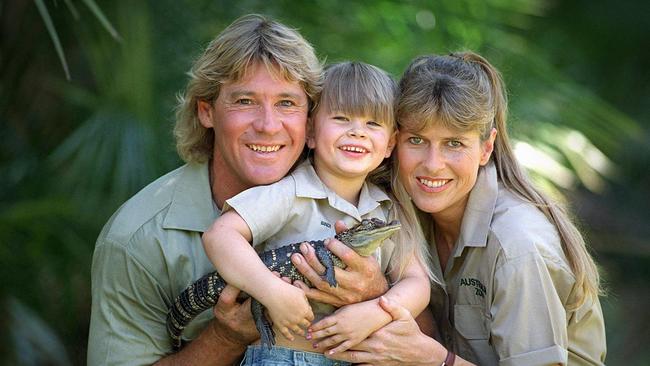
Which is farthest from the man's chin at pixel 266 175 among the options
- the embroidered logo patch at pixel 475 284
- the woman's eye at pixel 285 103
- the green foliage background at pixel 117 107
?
the green foliage background at pixel 117 107

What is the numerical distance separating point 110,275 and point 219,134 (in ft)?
2.50

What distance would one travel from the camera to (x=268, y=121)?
4.07m

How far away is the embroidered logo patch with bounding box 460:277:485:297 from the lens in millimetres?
4289

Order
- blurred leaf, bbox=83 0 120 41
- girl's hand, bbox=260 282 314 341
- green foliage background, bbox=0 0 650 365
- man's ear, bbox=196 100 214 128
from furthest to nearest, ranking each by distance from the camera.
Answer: green foliage background, bbox=0 0 650 365 < blurred leaf, bbox=83 0 120 41 < man's ear, bbox=196 100 214 128 < girl's hand, bbox=260 282 314 341

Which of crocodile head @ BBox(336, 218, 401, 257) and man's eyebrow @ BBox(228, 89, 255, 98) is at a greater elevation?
man's eyebrow @ BBox(228, 89, 255, 98)

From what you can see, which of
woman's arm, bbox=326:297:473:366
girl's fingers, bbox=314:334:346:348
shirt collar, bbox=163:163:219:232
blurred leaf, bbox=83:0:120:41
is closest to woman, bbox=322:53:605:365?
woman's arm, bbox=326:297:473:366

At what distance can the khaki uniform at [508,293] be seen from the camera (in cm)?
400

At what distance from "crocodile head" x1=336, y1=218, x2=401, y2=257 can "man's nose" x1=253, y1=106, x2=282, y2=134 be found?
554 millimetres

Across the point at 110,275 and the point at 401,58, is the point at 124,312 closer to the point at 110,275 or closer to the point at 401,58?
the point at 110,275

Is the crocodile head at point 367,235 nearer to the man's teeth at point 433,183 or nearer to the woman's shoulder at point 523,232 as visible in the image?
the man's teeth at point 433,183

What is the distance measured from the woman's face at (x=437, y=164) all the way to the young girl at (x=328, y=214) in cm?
10

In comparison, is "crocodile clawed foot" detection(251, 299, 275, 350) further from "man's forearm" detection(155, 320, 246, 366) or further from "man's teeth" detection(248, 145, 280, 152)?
"man's teeth" detection(248, 145, 280, 152)

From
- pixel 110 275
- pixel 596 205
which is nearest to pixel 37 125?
pixel 110 275

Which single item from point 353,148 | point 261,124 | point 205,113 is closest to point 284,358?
point 353,148
